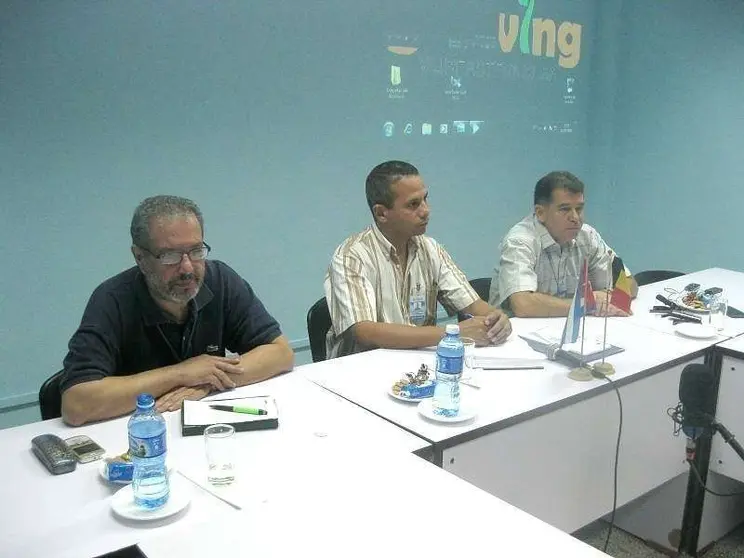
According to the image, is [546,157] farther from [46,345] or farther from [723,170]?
[46,345]

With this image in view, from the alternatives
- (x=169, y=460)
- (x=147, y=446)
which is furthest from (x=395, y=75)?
(x=147, y=446)

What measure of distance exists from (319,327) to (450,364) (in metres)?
0.91

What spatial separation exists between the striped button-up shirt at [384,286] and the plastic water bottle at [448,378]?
0.68 metres

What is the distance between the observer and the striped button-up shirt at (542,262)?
9.68ft

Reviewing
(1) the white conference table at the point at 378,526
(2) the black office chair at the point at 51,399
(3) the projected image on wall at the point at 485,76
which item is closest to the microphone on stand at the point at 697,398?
(1) the white conference table at the point at 378,526

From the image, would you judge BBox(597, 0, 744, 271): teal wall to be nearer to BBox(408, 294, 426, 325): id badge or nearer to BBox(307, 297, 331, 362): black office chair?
BBox(408, 294, 426, 325): id badge

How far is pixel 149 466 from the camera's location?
1345mm

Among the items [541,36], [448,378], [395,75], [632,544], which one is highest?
[541,36]

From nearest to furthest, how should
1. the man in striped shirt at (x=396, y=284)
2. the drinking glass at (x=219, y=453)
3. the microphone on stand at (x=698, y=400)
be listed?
the drinking glass at (x=219, y=453) < the microphone on stand at (x=698, y=400) < the man in striped shirt at (x=396, y=284)

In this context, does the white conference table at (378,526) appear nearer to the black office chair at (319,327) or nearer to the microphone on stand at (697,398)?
the microphone on stand at (697,398)

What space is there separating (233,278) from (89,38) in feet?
4.58

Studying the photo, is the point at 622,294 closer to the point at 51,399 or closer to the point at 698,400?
the point at 698,400

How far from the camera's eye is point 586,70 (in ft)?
15.9

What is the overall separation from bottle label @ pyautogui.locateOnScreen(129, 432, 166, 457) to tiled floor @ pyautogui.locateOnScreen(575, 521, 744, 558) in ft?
6.22
